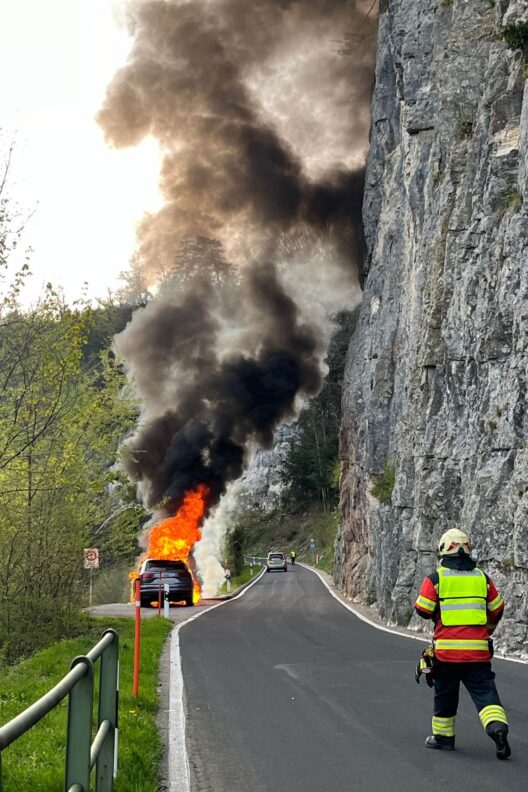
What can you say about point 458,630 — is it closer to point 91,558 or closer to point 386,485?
point 91,558

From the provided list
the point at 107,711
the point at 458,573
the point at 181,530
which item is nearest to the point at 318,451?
the point at 181,530

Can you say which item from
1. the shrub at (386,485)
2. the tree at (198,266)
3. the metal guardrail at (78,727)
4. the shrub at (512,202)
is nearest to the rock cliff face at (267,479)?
the tree at (198,266)

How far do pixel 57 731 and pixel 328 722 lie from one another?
101 inches

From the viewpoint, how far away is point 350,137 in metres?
61.0

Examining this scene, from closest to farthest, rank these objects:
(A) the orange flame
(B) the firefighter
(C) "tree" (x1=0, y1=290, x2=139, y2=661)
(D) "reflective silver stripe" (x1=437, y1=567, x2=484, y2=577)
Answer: (B) the firefighter → (D) "reflective silver stripe" (x1=437, y1=567, x2=484, y2=577) → (C) "tree" (x1=0, y1=290, x2=139, y2=661) → (A) the orange flame

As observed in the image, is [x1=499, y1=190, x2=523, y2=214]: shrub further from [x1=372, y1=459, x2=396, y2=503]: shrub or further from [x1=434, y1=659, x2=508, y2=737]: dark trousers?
[x1=434, y1=659, x2=508, y2=737]: dark trousers

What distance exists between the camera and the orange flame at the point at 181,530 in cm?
4331

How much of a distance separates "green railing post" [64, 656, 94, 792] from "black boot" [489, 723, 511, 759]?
14.0 ft

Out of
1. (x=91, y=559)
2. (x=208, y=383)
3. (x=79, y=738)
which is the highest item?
(x=208, y=383)

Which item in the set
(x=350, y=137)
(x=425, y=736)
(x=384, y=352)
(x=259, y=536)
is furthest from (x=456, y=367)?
(x=259, y=536)

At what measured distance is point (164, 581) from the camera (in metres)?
32.3

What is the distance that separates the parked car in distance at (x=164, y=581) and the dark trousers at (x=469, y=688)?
25055 millimetres

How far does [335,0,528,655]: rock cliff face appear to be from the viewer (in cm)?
1956

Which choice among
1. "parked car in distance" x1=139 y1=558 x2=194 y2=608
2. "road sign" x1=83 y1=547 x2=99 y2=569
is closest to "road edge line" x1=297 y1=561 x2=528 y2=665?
"parked car in distance" x1=139 y1=558 x2=194 y2=608
